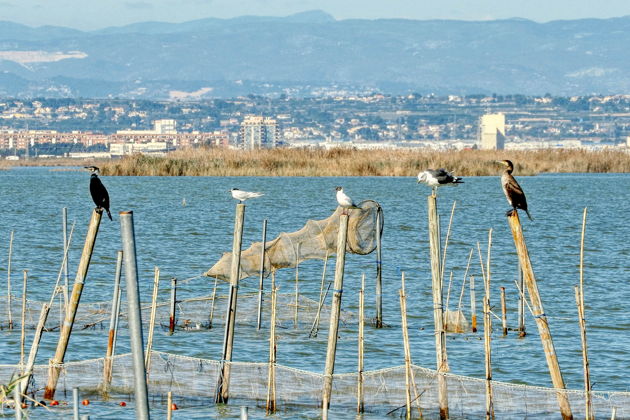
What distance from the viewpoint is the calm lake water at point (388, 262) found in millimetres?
23016

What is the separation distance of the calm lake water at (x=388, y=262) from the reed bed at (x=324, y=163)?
8.50ft

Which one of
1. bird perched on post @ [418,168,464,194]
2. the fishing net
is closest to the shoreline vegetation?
the fishing net

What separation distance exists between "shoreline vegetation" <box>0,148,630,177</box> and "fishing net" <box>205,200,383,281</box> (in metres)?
73.8

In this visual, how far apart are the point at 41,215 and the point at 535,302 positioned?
53.7m

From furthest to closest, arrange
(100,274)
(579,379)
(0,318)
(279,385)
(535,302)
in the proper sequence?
(100,274)
(0,318)
(579,379)
(279,385)
(535,302)

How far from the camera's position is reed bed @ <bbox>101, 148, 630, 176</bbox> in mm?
104500

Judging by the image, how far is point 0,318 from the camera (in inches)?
976

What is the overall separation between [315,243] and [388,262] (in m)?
16.9

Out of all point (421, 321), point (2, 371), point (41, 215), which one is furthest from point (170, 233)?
point (2, 371)

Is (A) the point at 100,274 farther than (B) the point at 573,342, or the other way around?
(A) the point at 100,274

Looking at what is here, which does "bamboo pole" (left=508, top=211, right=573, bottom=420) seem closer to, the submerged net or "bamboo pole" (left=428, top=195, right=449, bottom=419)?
the submerged net

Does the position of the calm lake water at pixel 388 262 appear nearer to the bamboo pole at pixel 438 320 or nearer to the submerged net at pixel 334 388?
the submerged net at pixel 334 388

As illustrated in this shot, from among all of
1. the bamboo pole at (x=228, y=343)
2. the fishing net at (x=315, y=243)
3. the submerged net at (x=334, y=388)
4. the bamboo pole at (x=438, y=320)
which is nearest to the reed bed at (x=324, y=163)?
the fishing net at (x=315, y=243)

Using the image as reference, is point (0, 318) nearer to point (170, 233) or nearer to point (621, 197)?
point (170, 233)
